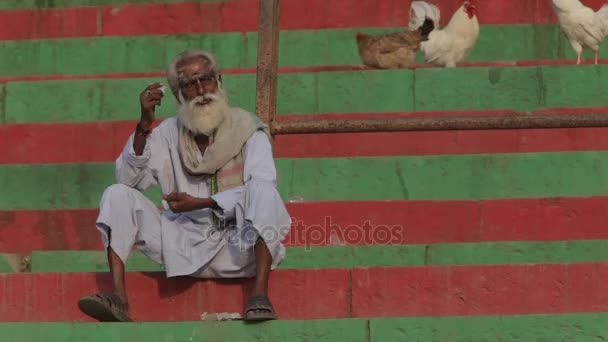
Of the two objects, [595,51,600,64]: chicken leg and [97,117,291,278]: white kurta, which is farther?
[595,51,600,64]: chicken leg

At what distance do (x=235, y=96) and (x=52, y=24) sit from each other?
2.13 m

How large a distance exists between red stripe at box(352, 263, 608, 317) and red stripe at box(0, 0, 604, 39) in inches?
166

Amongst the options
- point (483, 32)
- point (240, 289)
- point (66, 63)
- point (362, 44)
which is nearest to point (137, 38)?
point (66, 63)

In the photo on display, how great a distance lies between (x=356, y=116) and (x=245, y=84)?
0.64 meters

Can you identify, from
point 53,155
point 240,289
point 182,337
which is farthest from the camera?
point 53,155

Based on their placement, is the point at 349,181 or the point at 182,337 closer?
the point at 182,337

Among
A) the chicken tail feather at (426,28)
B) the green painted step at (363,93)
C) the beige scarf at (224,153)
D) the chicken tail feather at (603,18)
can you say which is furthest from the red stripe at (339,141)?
the beige scarf at (224,153)

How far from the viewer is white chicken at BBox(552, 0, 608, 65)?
9828 mm

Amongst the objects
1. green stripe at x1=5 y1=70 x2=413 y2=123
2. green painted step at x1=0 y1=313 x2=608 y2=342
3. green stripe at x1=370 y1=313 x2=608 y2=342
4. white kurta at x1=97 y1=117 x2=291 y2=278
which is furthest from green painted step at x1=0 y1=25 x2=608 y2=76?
green stripe at x1=370 y1=313 x2=608 y2=342

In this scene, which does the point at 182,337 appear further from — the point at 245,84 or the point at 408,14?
the point at 408,14

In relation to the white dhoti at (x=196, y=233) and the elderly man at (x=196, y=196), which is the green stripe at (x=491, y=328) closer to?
the elderly man at (x=196, y=196)

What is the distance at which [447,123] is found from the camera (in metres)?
7.38

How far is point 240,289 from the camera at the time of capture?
21.6 feet

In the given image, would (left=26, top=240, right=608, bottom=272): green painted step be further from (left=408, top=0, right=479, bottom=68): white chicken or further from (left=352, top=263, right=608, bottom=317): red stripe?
(left=408, top=0, right=479, bottom=68): white chicken
